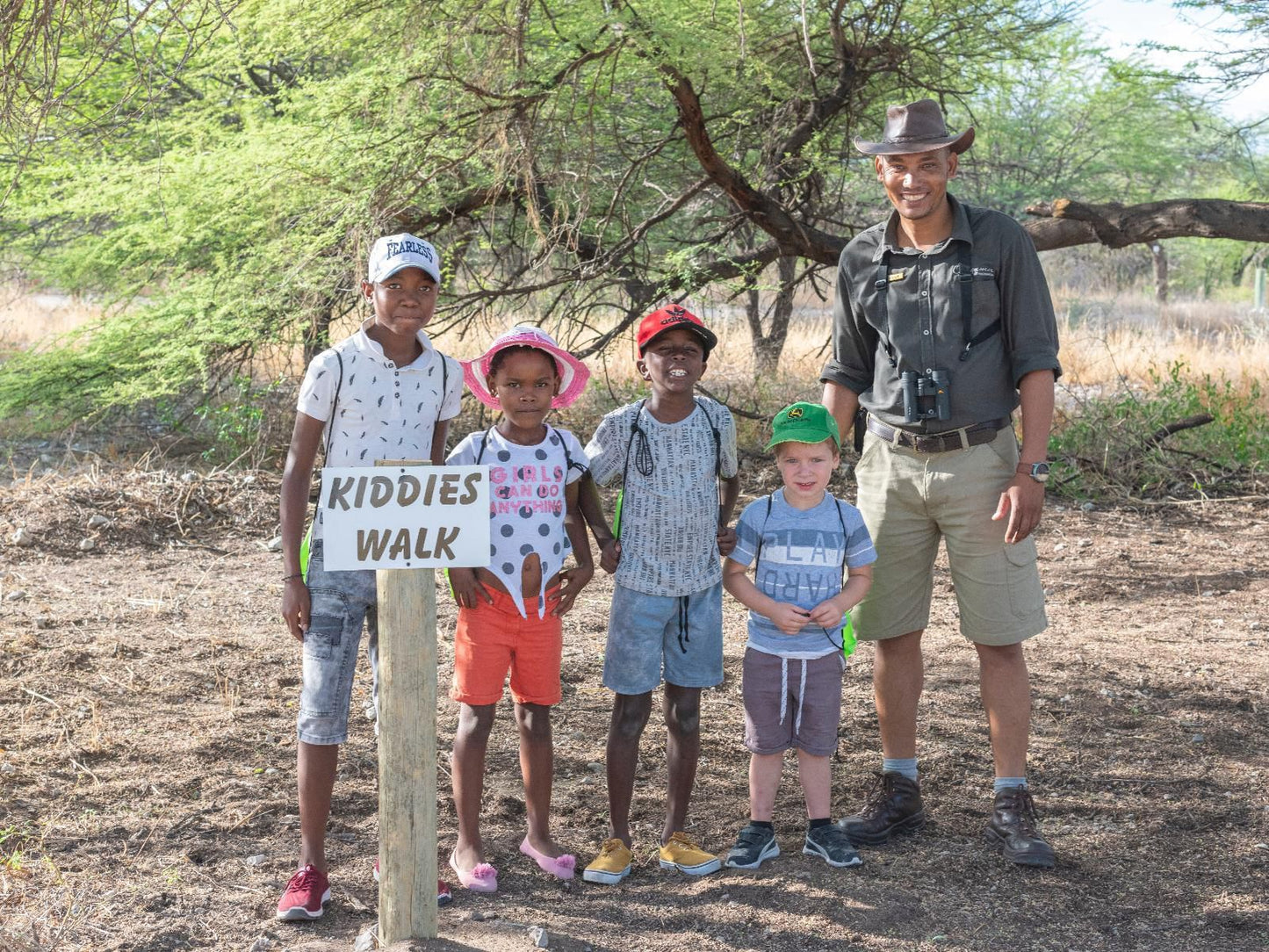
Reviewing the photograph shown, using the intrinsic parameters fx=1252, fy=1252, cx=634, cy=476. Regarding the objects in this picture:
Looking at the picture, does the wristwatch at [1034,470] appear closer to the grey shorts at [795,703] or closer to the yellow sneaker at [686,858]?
the grey shorts at [795,703]

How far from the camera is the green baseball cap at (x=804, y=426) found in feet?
11.0

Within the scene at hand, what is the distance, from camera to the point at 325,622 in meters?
3.19

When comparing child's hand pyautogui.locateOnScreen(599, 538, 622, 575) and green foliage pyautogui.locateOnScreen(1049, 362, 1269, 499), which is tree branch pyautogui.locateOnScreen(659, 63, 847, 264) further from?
child's hand pyautogui.locateOnScreen(599, 538, 622, 575)

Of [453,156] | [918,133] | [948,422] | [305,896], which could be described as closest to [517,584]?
[305,896]

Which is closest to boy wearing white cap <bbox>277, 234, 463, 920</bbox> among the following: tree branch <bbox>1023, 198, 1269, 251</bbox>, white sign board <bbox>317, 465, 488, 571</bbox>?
white sign board <bbox>317, 465, 488, 571</bbox>

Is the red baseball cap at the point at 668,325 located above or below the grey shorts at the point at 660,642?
above

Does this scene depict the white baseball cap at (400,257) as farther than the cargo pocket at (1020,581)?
No

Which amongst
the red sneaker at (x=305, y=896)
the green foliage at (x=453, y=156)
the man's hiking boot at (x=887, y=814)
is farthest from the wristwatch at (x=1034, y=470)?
the green foliage at (x=453, y=156)

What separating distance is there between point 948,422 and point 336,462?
167 centimetres

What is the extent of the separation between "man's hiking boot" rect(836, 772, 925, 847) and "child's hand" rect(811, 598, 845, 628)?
0.69 metres

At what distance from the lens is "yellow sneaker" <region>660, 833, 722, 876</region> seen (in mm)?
3412

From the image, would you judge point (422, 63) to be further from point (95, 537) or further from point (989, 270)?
point (989, 270)

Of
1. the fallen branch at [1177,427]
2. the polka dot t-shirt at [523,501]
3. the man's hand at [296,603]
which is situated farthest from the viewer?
the fallen branch at [1177,427]

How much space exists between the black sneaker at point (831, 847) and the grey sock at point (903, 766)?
32 cm
